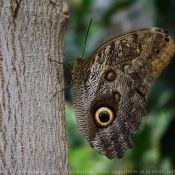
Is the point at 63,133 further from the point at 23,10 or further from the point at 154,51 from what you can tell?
the point at 154,51

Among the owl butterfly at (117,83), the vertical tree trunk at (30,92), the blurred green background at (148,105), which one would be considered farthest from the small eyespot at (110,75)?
the blurred green background at (148,105)

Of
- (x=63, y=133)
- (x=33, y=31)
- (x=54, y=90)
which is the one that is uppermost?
(x=33, y=31)

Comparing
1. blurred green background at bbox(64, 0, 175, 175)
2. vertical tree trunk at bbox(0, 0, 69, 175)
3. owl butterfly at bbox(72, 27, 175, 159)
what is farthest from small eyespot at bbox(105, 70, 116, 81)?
blurred green background at bbox(64, 0, 175, 175)

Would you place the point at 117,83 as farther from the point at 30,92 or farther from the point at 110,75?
the point at 30,92

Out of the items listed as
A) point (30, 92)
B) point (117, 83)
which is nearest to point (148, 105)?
point (117, 83)

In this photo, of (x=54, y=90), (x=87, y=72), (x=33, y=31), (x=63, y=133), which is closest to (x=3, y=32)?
(x=33, y=31)
